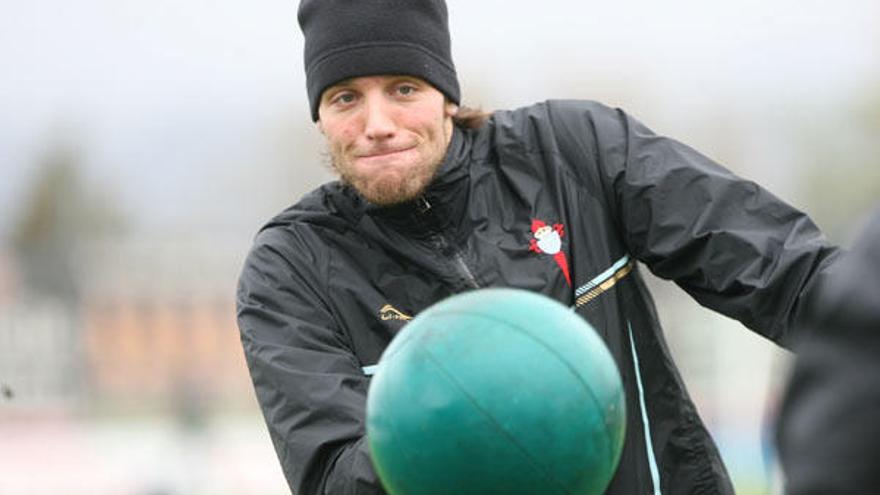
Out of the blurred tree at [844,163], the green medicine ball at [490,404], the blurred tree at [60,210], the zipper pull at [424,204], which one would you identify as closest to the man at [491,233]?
the zipper pull at [424,204]

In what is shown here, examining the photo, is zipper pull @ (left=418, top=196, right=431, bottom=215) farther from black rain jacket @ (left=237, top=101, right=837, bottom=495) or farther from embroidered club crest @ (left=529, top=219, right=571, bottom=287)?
embroidered club crest @ (left=529, top=219, right=571, bottom=287)

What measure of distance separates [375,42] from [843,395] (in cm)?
311

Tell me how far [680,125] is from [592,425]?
41.1 meters

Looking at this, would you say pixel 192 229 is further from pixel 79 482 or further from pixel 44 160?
pixel 79 482

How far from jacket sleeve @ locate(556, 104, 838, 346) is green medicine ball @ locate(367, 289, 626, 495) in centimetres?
115

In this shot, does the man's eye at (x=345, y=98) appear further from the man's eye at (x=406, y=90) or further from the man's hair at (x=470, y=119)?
the man's hair at (x=470, y=119)

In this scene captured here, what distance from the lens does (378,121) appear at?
4.93 m

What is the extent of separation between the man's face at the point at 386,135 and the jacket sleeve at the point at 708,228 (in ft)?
1.58

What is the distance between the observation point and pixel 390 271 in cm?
505

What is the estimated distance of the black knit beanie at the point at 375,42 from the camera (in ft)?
16.6

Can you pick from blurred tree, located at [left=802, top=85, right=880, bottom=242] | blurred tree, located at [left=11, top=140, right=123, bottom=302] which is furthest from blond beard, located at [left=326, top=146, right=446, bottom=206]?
blurred tree, located at [left=802, top=85, right=880, bottom=242]

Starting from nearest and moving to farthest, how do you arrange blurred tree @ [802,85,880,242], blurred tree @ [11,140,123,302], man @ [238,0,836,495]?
man @ [238,0,836,495] → blurred tree @ [11,140,123,302] → blurred tree @ [802,85,880,242]

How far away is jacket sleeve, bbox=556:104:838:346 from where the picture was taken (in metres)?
4.76

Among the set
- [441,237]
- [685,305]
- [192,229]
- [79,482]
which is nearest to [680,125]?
[192,229]
